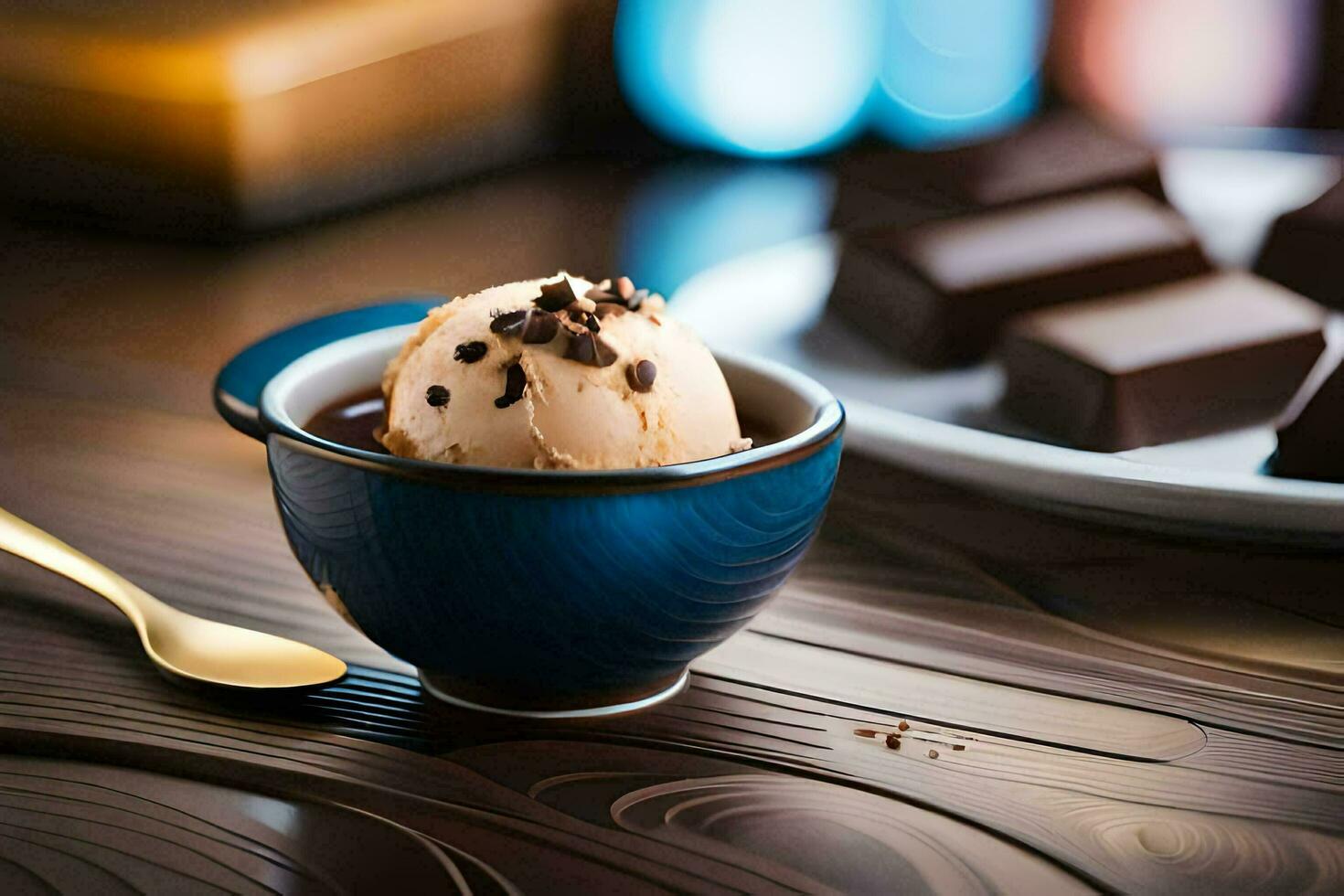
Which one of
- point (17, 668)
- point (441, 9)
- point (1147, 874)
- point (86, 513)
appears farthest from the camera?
point (441, 9)

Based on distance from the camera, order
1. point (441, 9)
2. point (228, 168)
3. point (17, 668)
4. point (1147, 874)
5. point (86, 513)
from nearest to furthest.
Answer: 1. point (1147, 874)
2. point (17, 668)
3. point (86, 513)
4. point (228, 168)
5. point (441, 9)

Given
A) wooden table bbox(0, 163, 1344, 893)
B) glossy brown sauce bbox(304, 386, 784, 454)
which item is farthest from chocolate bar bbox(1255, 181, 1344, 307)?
glossy brown sauce bbox(304, 386, 784, 454)

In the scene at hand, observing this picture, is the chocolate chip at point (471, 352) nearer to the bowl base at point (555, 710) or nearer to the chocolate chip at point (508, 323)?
the chocolate chip at point (508, 323)

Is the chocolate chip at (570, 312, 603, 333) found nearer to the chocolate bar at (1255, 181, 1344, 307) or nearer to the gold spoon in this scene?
the gold spoon

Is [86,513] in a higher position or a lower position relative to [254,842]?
higher

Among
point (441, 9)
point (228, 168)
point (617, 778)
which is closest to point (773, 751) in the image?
point (617, 778)

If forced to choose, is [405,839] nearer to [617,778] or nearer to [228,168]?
[617,778]
